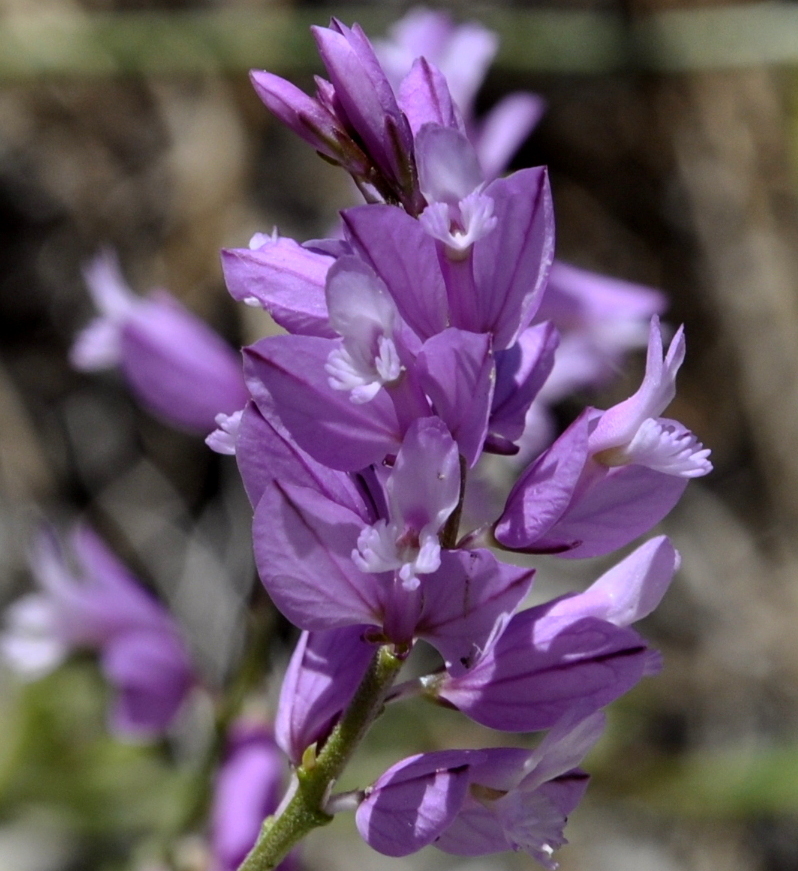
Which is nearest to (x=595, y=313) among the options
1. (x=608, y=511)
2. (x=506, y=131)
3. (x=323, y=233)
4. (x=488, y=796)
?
(x=506, y=131)

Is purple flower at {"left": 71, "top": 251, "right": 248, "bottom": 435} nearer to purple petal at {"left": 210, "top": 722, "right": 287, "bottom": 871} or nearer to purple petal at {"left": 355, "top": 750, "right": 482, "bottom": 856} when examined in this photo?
purple petal at {"left": 210, "top": 722, "right": 287, "bottom": 871}

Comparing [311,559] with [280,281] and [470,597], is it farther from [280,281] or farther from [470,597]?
[280,281]

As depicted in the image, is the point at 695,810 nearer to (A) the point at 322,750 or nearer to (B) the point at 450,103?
(A) the point at 322,750

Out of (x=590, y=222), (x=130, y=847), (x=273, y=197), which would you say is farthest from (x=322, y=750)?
(x=590, y=222)

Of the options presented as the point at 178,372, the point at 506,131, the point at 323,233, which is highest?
the point at 506,131

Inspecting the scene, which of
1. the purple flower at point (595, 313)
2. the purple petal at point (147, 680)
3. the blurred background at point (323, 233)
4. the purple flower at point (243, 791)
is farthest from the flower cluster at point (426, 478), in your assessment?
the blurred background at point (323, 233)

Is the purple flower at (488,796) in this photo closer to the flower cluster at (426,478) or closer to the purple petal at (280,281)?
the flower cluster at (426,478)
